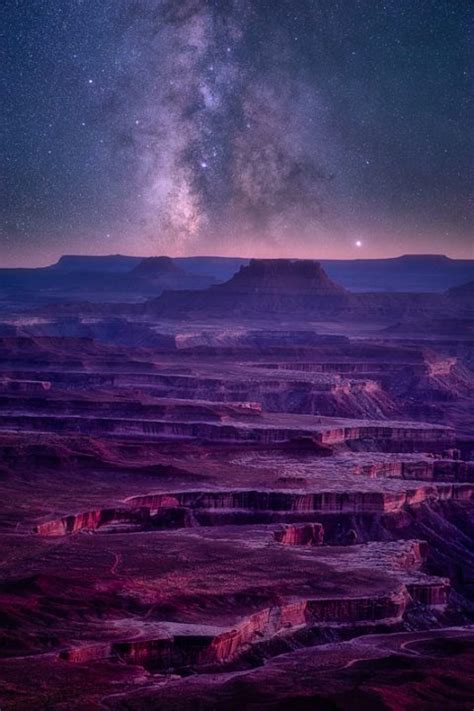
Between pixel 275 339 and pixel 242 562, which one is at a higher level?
pixel 275 339

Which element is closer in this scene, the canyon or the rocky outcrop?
the canyon

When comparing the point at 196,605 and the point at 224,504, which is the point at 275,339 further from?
the point at 196,605

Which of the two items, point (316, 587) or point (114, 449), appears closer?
point (316, 587)

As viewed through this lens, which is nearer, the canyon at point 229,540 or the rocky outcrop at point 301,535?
the canyon at point 229,540

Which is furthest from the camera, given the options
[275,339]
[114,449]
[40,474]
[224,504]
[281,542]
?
[275,339]

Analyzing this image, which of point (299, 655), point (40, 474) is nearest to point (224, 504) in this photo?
point (40, 474)

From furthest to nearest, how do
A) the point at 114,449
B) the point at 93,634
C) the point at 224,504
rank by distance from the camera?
the point at 114,449 → the point at 224,504 → the point at 93,634

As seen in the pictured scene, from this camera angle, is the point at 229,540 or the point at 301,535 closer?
the point at 229,540

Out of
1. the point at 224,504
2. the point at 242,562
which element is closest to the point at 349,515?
the point at 224,504
